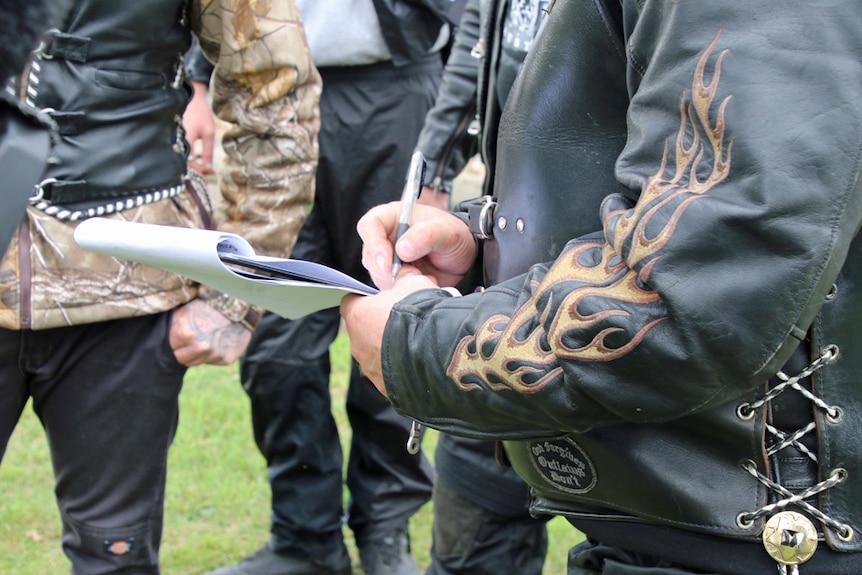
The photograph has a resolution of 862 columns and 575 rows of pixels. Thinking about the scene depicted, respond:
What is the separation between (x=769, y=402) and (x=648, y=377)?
0.22 m

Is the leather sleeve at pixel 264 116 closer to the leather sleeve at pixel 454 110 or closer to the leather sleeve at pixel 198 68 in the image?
the leather sleeve at pixel 454 110

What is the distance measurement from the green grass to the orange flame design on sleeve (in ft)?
7.56

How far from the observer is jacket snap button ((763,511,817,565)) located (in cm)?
127

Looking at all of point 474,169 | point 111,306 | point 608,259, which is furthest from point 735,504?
point 474,169

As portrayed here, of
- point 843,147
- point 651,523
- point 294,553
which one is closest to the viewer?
point 843,147

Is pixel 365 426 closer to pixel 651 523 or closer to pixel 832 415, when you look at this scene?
pixel 651 523

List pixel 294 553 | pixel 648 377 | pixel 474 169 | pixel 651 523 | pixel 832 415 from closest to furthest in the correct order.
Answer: pixel 648 377 < pixel 832 415 < pixel 651 523 < pixel 294 553 < pixel 474 169

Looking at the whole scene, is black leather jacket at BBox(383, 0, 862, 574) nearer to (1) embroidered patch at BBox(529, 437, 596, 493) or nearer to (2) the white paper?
(1) embroidered patch at BBox(529, 437, 596, 493)

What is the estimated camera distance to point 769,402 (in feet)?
4.17

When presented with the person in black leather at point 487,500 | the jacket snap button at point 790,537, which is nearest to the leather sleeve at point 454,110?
the person in black leather at point 487,500

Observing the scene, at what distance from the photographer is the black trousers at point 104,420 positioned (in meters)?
2.20

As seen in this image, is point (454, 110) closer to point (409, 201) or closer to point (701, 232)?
point (409, 201)

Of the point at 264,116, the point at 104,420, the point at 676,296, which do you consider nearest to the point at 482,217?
the point at 676,296

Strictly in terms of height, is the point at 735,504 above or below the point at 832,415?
below
